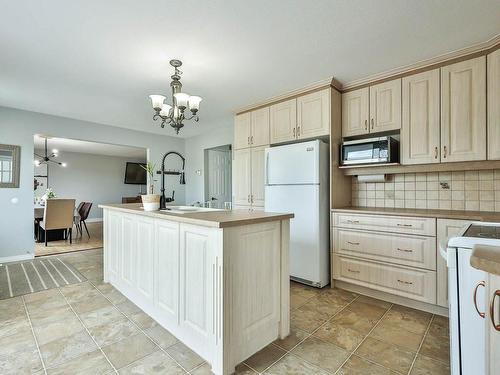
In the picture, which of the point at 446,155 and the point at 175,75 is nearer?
the point at 446,155

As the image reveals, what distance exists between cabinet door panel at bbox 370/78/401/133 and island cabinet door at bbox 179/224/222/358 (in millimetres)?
2294

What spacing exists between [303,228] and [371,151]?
1116 mm

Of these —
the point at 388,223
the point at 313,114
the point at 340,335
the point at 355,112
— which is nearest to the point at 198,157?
the point at 313,114

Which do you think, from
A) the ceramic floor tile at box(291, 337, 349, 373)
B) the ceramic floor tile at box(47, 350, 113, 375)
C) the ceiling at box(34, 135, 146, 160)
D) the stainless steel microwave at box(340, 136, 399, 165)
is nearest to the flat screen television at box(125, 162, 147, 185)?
the ceiling at box(34, 135, 146, 160)

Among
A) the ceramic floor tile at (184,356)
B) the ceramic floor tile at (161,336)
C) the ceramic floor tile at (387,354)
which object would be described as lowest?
the ceramic floor tile at (387,354)

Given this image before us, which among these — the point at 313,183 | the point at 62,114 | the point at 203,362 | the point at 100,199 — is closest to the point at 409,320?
the point at 313,183

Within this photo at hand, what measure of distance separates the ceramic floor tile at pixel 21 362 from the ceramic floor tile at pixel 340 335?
1876 mm

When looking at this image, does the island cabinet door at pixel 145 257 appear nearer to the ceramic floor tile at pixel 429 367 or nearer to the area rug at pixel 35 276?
the area rug at pixel 35 276

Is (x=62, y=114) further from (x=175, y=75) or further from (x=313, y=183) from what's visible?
(x=313, y=183)

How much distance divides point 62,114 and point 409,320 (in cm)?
551

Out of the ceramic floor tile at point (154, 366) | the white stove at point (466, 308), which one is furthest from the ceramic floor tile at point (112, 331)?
the white stove at point (466, 308)

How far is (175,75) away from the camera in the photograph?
2.63 metres

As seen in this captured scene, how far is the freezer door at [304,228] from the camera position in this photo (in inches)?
111

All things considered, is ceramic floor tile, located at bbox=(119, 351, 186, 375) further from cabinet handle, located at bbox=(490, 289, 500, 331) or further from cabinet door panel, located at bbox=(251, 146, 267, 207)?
cabinet door panel, located at bbox=(251, 146, 267, 207)
